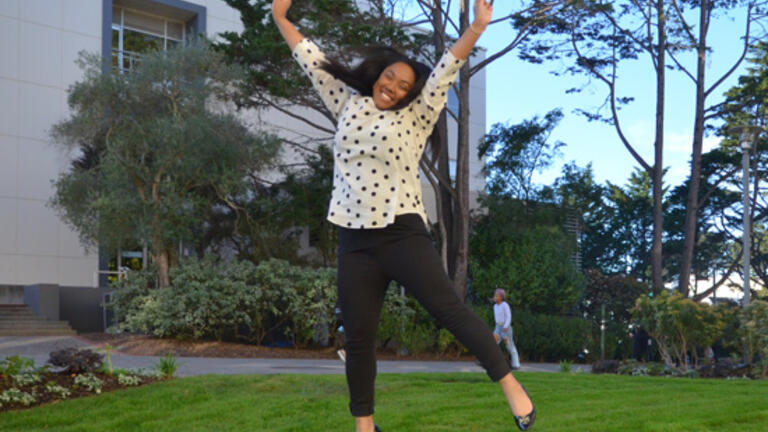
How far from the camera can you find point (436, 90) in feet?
11.0

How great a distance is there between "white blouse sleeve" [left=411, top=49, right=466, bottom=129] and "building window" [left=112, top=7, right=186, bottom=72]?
2391 centimetres

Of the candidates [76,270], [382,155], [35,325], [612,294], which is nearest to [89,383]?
[382,155]

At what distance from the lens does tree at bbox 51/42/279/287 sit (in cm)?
1722

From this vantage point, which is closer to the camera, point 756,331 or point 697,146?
point 756,331

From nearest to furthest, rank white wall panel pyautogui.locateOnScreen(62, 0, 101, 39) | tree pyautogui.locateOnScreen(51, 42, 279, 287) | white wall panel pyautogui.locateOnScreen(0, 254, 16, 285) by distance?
tree pyautogui.locateOnScreen(51, 42, 279, 287) → white wall panel pyautogui.locateOnScreen(0, 254, 16, 285) → white wall panel pyautogui.locateOnScreen(62, 0, 101, 39)

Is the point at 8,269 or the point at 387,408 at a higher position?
the point at 8,269

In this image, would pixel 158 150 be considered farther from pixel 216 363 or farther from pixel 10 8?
pixel 10 8

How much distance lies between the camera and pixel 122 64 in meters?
26.0

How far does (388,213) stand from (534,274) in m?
20.2

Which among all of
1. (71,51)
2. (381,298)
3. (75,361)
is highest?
(71,51)

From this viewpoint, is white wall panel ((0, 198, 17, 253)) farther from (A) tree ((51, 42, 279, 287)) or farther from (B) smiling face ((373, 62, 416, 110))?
(B) smiling face ((373, 62, 416, 110))

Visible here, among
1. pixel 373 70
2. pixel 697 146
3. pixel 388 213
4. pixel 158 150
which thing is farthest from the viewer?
pixel 697 146

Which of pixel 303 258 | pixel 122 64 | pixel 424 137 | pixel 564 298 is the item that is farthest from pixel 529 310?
pixel 424 137

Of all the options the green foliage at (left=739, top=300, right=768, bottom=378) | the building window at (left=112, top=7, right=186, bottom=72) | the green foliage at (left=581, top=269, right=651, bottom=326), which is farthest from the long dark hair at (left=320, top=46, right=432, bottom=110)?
the green foliage at (left=581, top=269, right=651, bottom=326)
